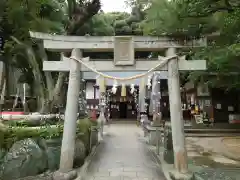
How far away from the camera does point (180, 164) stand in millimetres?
7473

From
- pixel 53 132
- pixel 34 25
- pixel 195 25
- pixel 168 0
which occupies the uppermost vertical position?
pixel 168 0

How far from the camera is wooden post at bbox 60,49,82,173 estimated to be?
759 centimetres

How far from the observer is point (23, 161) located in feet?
25.4

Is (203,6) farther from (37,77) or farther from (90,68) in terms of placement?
(37,77)

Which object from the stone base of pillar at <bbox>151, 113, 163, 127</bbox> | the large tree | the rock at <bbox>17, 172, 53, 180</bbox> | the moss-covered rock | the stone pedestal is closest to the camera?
the rock at <bbox>17, 172, 53, 180</bbox>

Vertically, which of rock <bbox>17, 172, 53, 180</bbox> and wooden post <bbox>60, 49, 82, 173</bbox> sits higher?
wooden post <bbox>60, 49, 82, 173</bbox>

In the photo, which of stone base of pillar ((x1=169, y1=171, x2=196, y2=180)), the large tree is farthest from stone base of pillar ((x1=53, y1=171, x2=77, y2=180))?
the large tree

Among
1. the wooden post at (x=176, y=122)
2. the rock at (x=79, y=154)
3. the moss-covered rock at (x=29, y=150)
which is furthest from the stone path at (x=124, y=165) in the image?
the moss-covered rock at (x=29, y=150)

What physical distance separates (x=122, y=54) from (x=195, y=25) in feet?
11.5

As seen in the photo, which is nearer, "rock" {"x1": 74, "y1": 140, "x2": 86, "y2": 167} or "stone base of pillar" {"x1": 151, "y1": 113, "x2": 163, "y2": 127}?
"rock" {"x1": 74, "y1": 140, "x2": 86, "y2": 167}

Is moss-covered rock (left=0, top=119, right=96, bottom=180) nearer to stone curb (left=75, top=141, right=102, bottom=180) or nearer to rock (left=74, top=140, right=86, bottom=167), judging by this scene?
rock (left=74, top=140, right=86, bottom=167)

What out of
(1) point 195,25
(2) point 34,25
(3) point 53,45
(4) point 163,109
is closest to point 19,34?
(2) point 34,25

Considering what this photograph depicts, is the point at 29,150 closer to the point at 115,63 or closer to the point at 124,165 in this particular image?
the point at 124,165

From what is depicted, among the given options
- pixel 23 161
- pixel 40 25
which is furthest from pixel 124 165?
pixel 40 25
